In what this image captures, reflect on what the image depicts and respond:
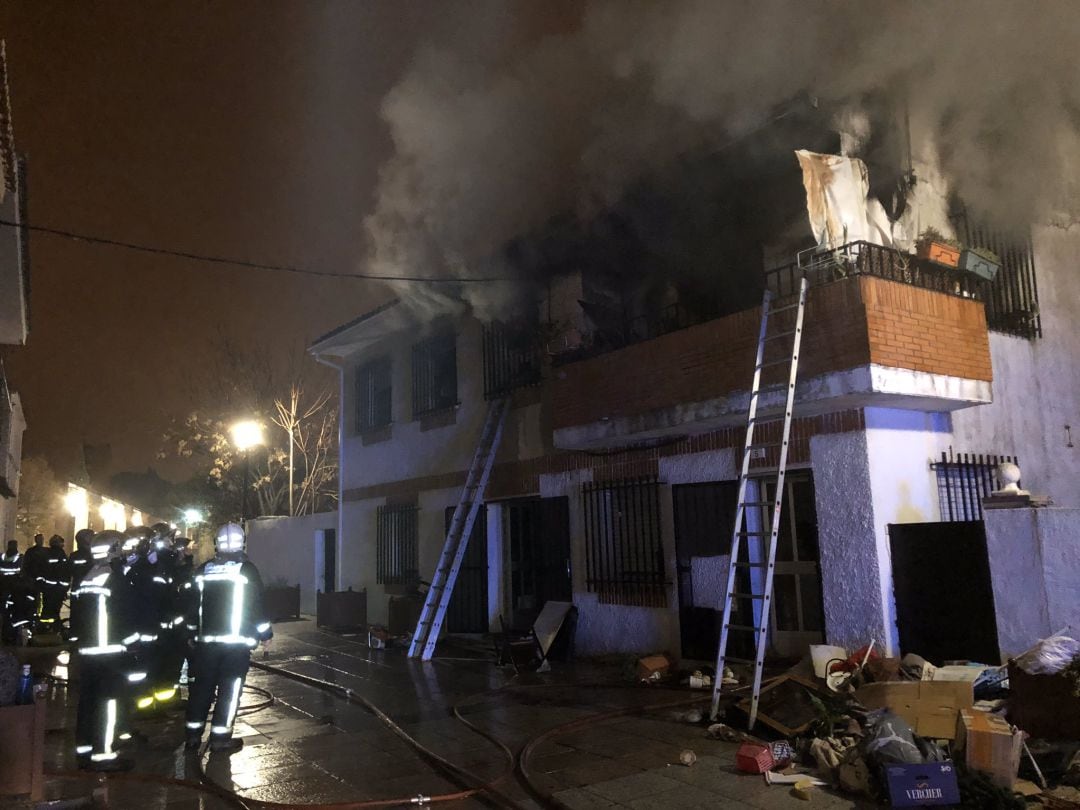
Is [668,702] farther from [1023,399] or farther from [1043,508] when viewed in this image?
[1023,399]

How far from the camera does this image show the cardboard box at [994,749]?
4.39 m

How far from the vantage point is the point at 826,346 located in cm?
660

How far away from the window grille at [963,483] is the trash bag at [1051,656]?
217 cm

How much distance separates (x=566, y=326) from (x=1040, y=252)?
547 cm

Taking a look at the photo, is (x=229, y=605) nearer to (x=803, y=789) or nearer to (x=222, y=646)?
(x=222, y=646)

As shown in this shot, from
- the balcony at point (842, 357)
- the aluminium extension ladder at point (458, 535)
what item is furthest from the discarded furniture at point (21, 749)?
the aluminium extension ladder at point (458, 535)

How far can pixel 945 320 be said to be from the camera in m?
6.88

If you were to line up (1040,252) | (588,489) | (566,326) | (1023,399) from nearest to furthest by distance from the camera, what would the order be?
1. (1023,399)
2. (1040,252)
3. (588,489)
4. (566,326)

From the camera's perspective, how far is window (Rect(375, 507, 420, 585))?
12.9 metres

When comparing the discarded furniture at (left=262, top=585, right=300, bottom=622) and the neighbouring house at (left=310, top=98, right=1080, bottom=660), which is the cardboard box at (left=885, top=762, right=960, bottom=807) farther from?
the discarded furniture at (left=262, top=585, right=300, bottom=622)

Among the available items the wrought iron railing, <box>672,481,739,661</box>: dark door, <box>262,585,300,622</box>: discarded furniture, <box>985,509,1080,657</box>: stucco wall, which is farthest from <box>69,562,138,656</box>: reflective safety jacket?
<box>262,585,300,622</box>: discarded furniture

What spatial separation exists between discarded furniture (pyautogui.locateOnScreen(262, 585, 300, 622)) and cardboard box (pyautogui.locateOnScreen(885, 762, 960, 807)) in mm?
12910

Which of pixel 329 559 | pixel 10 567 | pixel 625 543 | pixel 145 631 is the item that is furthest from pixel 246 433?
pixel 145 631

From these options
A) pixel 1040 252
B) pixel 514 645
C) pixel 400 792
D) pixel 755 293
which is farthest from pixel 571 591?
pixel 1040 252
